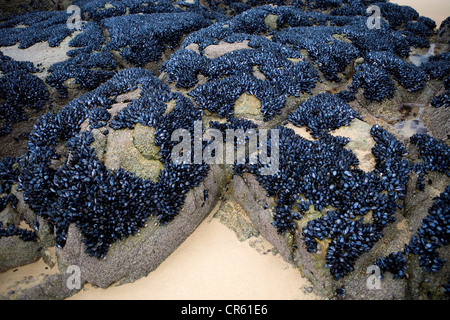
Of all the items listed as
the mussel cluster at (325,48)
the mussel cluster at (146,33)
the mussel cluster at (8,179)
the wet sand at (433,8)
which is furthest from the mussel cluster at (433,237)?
the wet sand at (433,8)

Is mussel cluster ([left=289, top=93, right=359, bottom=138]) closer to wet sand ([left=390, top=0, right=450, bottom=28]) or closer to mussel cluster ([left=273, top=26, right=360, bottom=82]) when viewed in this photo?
mussel cluster ([left=273, top=26, right=360, bottom=82])

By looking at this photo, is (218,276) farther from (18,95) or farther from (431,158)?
(18,95)

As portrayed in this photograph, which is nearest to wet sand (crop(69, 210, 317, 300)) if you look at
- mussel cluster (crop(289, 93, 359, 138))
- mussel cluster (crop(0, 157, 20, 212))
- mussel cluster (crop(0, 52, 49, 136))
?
mussel cluster (crop(0, 157, 20, 212))

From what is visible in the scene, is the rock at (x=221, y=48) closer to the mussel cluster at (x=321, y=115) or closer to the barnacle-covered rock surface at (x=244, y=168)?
the barnacle-covered rock surface at (x=244, y=168)

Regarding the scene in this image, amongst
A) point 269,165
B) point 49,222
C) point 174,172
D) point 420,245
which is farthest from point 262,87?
point 49,222

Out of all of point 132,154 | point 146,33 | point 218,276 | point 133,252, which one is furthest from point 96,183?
point 146,33
